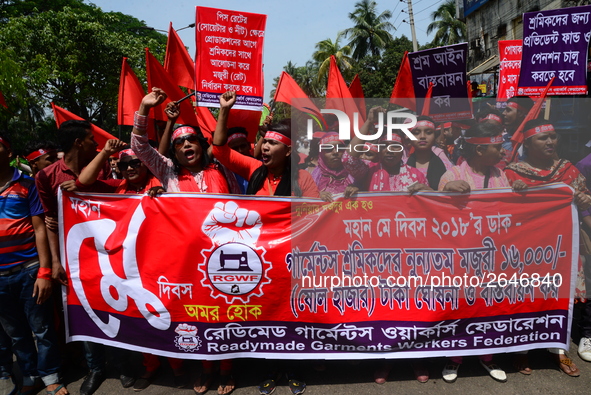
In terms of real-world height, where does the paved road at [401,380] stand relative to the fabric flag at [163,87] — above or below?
below

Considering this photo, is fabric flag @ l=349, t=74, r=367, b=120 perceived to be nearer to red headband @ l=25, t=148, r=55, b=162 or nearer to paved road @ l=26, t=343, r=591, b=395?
paved road @ l=26, t=343, r=591, b=395

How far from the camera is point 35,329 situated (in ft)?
10.2

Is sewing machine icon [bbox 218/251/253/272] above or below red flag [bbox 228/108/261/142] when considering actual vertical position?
below

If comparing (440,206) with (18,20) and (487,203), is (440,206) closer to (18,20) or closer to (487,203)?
(487,203)

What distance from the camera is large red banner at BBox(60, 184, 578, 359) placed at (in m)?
3.04

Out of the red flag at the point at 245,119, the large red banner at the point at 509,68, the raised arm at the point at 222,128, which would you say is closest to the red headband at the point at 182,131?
the raised arm at the point at 222,128

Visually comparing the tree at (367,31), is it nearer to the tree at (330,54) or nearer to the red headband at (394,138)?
the tree at (330,54)

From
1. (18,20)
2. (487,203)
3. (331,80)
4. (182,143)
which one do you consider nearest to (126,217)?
(182,143)

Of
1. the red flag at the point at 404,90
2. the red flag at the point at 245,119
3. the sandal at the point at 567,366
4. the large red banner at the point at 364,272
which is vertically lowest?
the sandal at the point at 567,366

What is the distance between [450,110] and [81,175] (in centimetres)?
390

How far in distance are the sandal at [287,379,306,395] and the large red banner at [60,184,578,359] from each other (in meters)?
0.20

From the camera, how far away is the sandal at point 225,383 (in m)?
3.05

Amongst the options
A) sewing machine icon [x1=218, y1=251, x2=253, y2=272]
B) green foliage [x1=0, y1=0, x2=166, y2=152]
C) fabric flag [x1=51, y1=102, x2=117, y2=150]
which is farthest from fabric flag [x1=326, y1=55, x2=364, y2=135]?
green foliage [x1=0, y1=0, x2=166, y2=152]

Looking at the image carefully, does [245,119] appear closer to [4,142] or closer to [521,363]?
[4,142]
